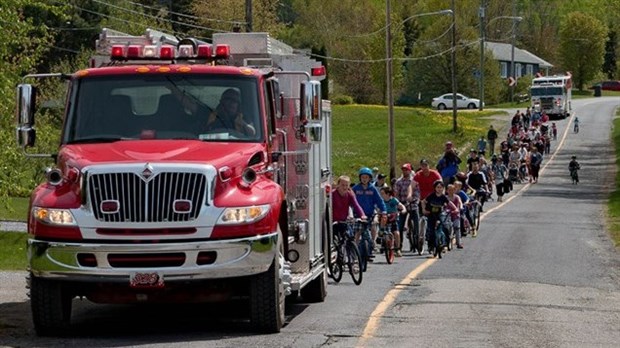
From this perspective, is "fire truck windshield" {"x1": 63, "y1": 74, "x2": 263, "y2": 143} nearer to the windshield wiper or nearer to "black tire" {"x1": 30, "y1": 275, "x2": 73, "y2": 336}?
the windshield wiper

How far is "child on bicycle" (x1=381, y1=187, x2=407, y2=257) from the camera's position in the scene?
83.3 ft

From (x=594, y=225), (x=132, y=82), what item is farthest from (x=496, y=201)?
(x=132, y=82)

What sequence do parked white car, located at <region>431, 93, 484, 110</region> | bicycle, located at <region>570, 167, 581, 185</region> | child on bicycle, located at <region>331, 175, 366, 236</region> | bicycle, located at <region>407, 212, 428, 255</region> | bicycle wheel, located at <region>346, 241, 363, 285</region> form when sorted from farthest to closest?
parked white car, located at <region>431, 93, 484, 110</region> → bicycle, located at <region>570, 167, 581, 185</region> → bicycle, located at <region>407, 212, 428, 255</region> → child on bicycle, located at <region>331, 175, 366, 236</region> → bicycle wheel, located at <region>346, 241, 363, 285</region>

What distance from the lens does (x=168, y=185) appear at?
12500 mm

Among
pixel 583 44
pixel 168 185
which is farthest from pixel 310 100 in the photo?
pixel 583 44

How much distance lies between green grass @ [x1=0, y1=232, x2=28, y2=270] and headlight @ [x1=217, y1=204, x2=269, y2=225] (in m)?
13.0

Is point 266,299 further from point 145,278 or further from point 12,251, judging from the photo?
point 12,251

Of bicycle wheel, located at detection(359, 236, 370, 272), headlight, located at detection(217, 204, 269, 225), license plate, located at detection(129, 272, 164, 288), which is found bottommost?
bicycle wheel, located at detection(359, 236, 370, 272)

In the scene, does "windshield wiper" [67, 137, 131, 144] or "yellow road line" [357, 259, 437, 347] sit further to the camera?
"windshield wiper" [67, 137, 131, 144]

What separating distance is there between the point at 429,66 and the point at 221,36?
97716 mm

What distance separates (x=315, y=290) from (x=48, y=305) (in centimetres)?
460

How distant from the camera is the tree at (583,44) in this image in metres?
140

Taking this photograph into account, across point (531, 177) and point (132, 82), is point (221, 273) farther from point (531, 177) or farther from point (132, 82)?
point (531, 177)

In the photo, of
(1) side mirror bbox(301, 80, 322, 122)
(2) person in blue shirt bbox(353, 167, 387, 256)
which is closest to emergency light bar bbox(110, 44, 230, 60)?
(1) side mirror bbox(301, 80, 322, 122)
